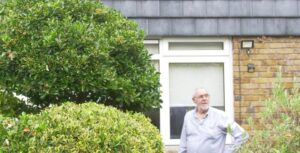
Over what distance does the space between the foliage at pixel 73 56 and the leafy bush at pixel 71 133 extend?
0.76 metres

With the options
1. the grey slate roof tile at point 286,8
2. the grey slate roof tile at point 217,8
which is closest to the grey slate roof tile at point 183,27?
the grey slate roof tile at point 217,8

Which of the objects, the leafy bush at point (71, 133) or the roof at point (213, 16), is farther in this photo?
the roof at point (213, 16)

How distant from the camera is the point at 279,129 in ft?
15.8

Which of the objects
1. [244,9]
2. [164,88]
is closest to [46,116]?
[164,88]

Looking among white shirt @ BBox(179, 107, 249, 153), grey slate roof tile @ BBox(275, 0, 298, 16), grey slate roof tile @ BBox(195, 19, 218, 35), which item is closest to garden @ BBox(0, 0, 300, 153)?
white shirt @ BBox(179, 107, 249, 153)

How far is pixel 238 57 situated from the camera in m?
8.81

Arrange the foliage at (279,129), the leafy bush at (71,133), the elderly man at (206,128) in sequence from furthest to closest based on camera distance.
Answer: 1. the elderly man at (206,128)
2. the foliage at (279,129)
3. the leafy bush at (71,133)

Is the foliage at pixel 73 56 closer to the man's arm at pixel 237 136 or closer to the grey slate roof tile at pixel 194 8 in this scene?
the man's arm at pixel 237 136

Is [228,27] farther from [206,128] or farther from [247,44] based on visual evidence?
[206,128]

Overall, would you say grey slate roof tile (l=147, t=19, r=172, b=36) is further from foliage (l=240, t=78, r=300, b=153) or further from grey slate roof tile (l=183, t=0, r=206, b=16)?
foliage (l=240, t=78, r=300, b=153)

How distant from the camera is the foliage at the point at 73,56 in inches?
224

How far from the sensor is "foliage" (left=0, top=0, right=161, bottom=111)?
18.7ft

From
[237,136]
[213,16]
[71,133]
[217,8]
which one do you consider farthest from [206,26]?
[71,133]

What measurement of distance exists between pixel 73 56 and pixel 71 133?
1235 millimetres
